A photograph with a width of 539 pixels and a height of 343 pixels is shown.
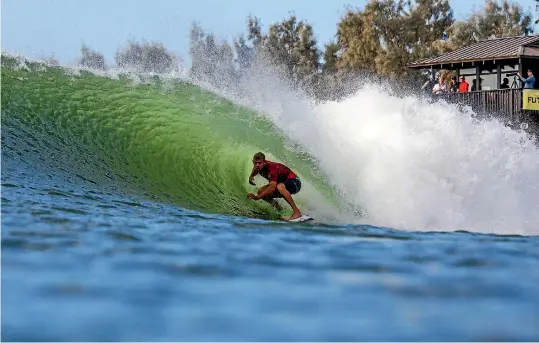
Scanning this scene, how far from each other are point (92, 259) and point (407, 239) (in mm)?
3200

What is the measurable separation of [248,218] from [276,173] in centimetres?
170

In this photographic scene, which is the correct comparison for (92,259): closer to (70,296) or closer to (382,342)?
(70,296)

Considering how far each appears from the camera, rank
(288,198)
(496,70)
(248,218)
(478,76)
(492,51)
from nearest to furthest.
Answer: (248,218) < (288,198) < (492,51) < (478,76) < (496,70)

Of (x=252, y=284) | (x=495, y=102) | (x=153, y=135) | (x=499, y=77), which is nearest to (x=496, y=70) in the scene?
(x=499, y=77)

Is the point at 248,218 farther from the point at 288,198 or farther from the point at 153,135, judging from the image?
the point at 153,135

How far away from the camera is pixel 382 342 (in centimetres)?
429

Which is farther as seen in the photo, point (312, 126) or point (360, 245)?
point (312, 126)

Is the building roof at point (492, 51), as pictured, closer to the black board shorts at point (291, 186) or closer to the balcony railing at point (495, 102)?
the balcony railing at point (495, 102)

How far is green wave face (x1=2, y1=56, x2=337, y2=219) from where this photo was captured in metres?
12.7

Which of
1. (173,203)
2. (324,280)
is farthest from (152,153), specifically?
(324,280)

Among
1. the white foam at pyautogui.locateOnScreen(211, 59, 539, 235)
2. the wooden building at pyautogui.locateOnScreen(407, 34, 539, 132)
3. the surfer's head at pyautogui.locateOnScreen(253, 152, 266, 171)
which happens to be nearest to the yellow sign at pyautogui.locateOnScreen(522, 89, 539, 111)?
the wooden building at pyautogui.locateOnScreen(407, 34, 539, 132)

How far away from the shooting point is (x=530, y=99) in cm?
2922

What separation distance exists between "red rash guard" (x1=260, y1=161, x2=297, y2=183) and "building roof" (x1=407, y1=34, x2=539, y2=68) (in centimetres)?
2168

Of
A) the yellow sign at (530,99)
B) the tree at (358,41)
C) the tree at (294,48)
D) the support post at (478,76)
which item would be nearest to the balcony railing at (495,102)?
the yellow sign at (530,99)
